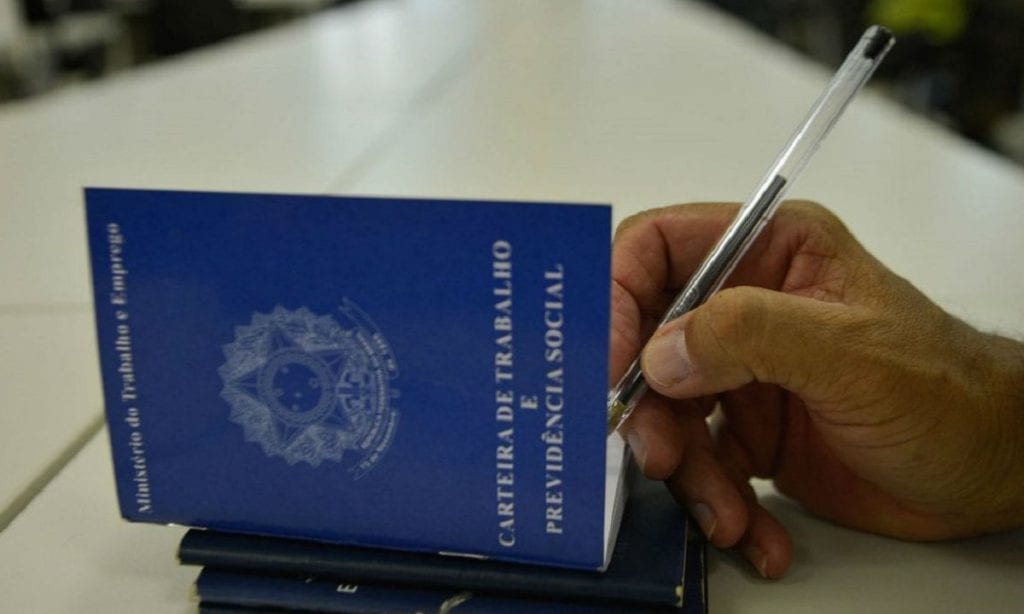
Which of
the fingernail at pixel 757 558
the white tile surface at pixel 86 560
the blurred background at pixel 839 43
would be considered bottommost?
the blurred background at pixel 839 43

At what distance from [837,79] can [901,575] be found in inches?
11.0

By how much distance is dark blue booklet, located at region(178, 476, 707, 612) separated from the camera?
0.46m

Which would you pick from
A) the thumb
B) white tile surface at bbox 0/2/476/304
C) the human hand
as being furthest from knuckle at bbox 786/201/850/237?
white tile surface at bbox 0/2/476/304

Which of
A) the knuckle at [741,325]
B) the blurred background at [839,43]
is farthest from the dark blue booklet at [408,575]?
the blurred background at [839,43]

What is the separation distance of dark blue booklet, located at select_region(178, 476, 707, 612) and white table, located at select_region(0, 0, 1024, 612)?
0.18 ft

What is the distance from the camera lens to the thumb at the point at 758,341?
1.54 ft

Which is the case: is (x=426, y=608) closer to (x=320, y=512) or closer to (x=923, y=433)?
(x=320, y=512)

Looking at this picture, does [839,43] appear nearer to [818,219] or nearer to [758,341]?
[818,219]

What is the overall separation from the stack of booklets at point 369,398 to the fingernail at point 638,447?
55 millimetres

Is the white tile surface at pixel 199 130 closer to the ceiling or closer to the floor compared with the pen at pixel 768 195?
closer to the floor

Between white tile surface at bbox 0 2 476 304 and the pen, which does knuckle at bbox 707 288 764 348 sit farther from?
white tile surface at bbox 0 2 476 304

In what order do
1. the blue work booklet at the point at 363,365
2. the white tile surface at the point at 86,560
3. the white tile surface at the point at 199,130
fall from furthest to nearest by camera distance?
1. the white tile surface at the point at 199,130
2. the white tile surface at the point at 86,560
3. the blue work booklet at the point at 363,365

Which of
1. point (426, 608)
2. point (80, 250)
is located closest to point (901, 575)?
point (426, 608)

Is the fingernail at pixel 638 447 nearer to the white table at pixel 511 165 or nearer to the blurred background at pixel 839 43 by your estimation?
the white table at pixel 511 165
